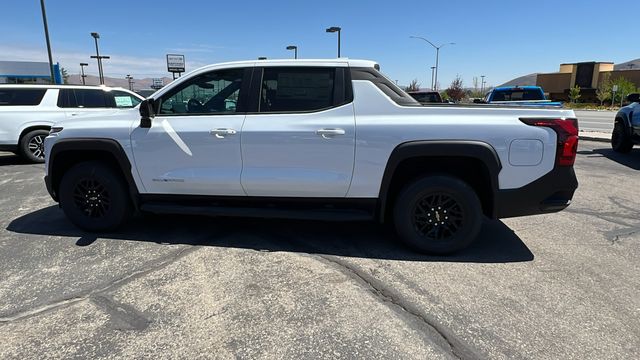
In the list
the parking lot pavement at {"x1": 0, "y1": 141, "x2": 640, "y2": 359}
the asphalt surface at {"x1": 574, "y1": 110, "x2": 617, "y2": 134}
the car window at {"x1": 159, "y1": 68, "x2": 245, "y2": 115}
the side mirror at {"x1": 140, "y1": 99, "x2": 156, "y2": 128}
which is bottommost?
the asphalt surface at {"x1": 574, "y1": 110, "x2": 617, "y2": 134}

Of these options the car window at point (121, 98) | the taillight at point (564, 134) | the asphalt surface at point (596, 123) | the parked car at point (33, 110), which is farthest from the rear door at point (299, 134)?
the asphalt surface at point (596, 123)

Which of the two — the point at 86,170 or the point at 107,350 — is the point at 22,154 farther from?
the point at 107,350

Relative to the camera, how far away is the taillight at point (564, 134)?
3.56m

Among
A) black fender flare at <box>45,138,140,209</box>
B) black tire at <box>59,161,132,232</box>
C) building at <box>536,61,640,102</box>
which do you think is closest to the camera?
black fender flare at <box>45,138,140,209</box>

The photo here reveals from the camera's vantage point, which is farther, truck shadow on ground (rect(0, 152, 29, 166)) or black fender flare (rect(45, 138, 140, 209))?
truck shadow on ground (rect(0, 152, 29, 166))

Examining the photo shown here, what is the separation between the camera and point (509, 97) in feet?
45.3

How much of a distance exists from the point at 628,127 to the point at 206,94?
10.1 meters

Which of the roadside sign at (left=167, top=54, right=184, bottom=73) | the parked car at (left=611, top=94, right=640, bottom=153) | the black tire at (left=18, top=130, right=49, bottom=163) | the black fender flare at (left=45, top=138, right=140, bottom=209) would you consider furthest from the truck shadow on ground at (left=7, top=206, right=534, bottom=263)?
the roadside sign at (left=167, top=54, right=184, bottom=73)

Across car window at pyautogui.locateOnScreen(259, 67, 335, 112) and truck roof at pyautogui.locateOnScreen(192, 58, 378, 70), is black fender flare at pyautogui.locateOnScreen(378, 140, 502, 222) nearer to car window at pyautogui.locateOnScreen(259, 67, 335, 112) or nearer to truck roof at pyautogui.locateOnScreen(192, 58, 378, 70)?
car window at pyautogui.locateOnScreen(259, 67, 335, 112)

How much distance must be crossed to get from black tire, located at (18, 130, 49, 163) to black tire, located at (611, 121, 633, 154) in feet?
44.5

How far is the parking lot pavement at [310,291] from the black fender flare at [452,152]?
2.90 ft

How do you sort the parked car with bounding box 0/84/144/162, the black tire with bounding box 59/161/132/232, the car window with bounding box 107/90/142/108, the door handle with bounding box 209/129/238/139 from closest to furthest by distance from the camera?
the door handle with bounding box 209/129/238/139, the black tire with bounding box 59/161/132/232, the parked car with bounding box 0/84/144/162, the car window with bounding box 107/90/142/108

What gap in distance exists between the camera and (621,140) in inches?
412

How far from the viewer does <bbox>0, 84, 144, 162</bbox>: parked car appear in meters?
8.98
